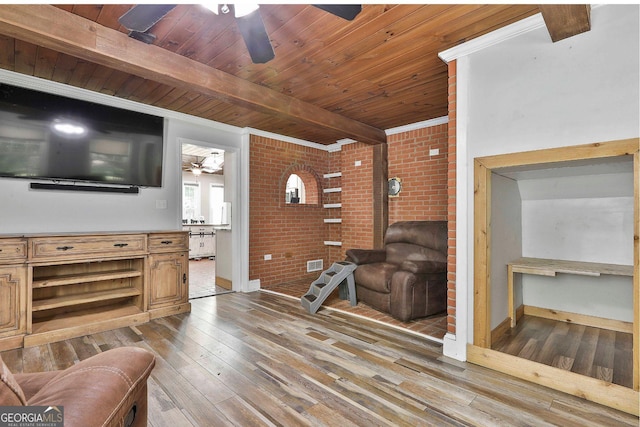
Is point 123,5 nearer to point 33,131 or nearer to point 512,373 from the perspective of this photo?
point 33,131

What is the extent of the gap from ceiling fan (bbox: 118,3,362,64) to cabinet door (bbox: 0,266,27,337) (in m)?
2.33

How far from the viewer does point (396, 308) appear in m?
3.30

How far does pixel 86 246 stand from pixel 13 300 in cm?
65

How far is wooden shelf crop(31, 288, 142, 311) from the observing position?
2.88 metres

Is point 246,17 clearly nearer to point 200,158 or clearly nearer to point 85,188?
point 85,188

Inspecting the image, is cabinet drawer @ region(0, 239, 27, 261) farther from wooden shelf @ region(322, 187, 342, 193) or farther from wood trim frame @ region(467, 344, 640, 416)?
wooden shelf @ region(322, 187, 342, 193)

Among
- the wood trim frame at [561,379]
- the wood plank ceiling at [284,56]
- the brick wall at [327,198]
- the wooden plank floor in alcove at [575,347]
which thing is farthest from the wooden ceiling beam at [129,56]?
the wooden plank floor in alcove at [575,347]

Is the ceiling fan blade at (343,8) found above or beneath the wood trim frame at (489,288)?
above

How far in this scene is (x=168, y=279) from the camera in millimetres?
3527

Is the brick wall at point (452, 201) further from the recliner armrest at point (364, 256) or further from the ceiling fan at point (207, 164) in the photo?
the ceiling fan at point (207, 164)

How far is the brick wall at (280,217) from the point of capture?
485 centimetres

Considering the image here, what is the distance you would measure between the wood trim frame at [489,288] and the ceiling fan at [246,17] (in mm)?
1543

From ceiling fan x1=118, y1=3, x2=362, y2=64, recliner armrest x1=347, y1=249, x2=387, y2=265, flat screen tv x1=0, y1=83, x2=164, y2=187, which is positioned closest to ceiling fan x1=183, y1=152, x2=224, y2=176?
flat screen tv x1=0, y1=83, x2=164, y2=187

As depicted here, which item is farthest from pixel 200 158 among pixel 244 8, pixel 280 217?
pixel 244 8
